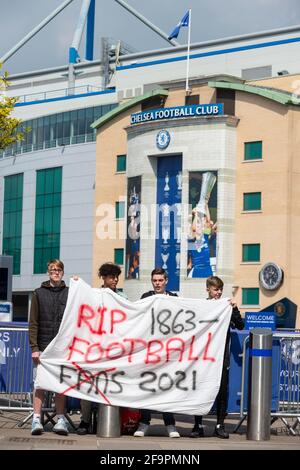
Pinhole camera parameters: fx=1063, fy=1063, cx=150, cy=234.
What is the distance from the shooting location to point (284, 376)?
15.0 metres

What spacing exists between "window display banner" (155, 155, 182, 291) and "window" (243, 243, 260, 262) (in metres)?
4.12

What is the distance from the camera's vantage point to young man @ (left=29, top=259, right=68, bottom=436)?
13.1 meters

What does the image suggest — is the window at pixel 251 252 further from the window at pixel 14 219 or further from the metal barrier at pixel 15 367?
the metal barrier at pixel 15 367

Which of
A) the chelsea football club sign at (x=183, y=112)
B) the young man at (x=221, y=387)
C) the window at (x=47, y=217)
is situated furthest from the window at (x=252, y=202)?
the young man at (x=221, y=387)

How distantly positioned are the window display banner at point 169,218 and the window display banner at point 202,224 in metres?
1.05

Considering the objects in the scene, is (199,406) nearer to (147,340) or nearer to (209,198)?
(147,340)

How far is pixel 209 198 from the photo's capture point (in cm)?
6347

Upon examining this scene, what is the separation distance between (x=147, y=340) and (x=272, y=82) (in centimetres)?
5682

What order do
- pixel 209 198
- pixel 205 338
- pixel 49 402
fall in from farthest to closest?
pixel 209 198 → pixel 49 402 → pixel 205 338

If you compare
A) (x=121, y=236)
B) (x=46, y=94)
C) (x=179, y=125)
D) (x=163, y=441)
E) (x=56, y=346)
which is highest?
(x=46, y=94)

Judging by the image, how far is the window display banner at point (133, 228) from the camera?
6650 centimetres

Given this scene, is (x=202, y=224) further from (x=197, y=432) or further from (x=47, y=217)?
(x=197, y=432)

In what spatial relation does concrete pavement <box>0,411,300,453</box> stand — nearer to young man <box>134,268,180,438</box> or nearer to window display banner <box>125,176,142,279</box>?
young man <box>134,268,180,438</box>
